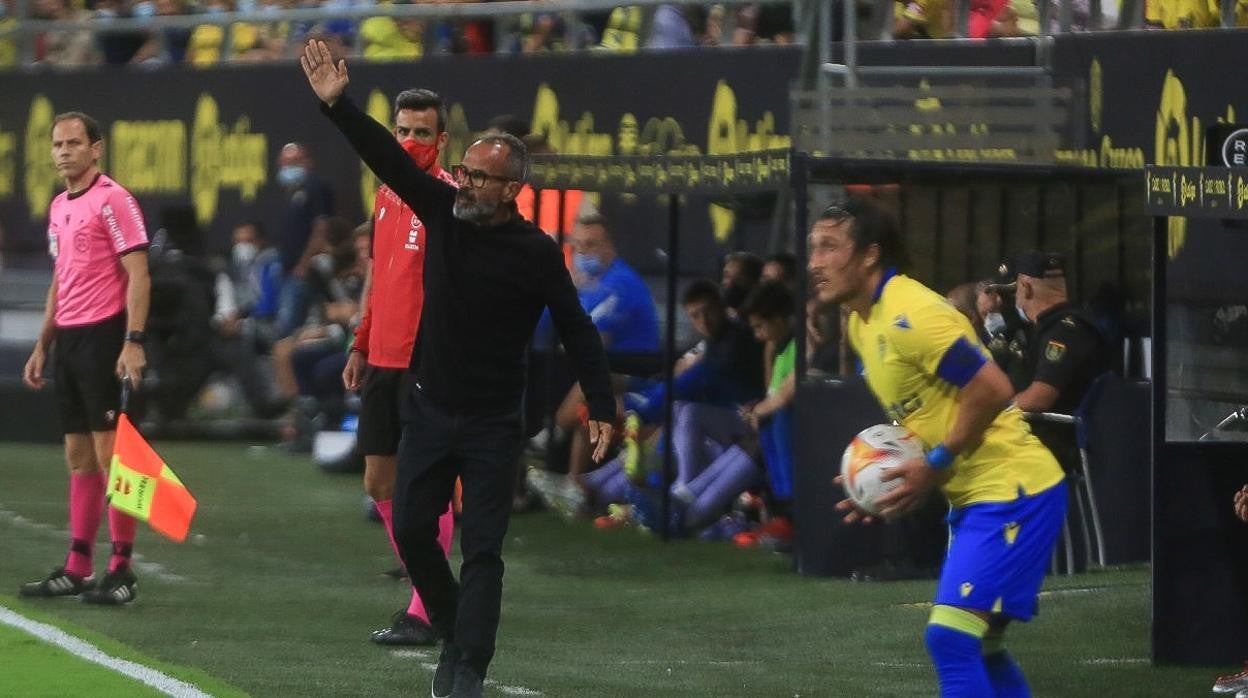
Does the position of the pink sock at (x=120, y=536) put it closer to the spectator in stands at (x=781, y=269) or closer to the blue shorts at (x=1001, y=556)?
the spectator in stands at (x=781, y=269)

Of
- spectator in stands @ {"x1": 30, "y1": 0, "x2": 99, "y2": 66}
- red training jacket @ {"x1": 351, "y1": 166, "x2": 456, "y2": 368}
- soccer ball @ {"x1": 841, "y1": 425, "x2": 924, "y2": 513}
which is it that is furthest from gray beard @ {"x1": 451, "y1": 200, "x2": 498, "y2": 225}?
spectator in stands @ {"x1": 30, "y1": 0, "x2": 99, "y2": 66}

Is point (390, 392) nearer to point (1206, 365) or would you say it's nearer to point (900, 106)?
point (1206, 365)

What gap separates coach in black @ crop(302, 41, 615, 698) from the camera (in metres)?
7.50

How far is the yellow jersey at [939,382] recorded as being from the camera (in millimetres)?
6430

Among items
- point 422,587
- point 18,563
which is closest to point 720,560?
point 18,563

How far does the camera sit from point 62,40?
23812mm

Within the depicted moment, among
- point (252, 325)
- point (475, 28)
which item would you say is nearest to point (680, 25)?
point (475, 28)

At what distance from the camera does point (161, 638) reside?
9258 millimetres

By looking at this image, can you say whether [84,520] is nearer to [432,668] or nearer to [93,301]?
[93,301]

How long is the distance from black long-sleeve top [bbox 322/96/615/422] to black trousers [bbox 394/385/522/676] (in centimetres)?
8

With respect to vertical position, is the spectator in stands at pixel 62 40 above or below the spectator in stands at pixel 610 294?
above

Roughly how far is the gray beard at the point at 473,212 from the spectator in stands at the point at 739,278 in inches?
260

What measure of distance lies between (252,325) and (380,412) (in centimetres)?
1075

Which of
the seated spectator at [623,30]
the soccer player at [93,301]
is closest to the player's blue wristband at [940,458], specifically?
the soccer player at [93,301]
